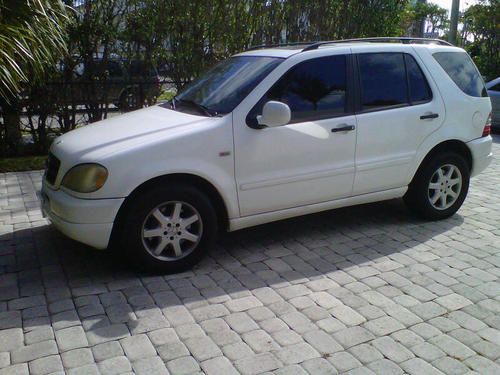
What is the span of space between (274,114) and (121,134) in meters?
1.28

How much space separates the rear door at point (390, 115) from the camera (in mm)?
4918

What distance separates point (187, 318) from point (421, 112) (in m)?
3.16

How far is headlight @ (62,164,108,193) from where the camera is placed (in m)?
3.89

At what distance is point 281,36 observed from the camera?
1054cm

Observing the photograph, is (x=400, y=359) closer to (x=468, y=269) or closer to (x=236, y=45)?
(x=468, y=269)

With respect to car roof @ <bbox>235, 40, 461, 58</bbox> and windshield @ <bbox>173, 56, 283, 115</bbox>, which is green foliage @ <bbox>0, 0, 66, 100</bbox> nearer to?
windshield @ <bbox>173, 56, 283, 115</bbox>

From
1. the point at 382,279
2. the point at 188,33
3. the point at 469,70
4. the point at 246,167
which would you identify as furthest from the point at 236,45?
the point at 382,279

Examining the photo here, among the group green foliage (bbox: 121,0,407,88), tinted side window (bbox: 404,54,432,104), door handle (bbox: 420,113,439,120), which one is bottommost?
door handle (bbox: 420,113,439,120)

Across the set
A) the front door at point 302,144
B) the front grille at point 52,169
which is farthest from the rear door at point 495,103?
the front grille at point 52,169

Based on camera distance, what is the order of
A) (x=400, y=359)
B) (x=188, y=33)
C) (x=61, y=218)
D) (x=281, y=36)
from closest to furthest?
(x=400, y=359) < (x=61, y=218) < (x=188, y=33) < (x=281, y=36)

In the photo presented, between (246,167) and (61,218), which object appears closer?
(61,218)

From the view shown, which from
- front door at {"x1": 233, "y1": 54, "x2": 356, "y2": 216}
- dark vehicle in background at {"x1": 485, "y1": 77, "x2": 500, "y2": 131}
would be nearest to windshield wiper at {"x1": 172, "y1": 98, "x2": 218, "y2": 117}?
front door at {"x1": 233, "y1": 54, "x2": 356, "y2": 216}

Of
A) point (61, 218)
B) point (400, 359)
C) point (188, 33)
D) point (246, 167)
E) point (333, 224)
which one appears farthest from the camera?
point (188, 33)

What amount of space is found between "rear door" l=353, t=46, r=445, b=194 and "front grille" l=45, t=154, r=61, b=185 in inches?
106
